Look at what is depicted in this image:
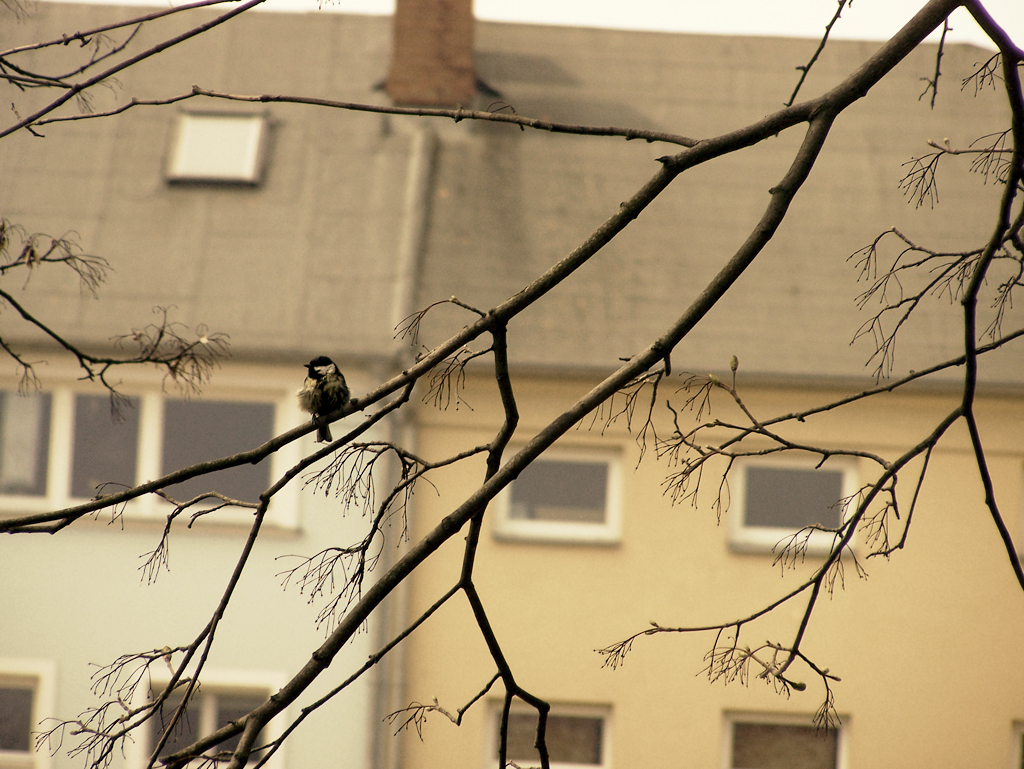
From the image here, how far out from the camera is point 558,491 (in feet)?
36.2

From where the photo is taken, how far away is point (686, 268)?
998 centimetres

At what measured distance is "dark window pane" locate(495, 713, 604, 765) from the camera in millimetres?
9148

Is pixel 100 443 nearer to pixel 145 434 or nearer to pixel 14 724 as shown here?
pixel 145 434

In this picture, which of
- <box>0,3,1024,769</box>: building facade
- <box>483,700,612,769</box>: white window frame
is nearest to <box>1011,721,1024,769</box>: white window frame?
<box>0,3,1024,769</box>: building facade

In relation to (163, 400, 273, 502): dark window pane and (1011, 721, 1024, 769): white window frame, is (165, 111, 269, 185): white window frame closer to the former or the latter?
(163, 400, 273, 502): dark window pane

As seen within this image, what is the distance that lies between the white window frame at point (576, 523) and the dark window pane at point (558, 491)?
1.35 feet

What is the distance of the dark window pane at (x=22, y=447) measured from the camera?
12.1 m

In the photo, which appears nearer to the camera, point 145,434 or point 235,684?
point 235,684

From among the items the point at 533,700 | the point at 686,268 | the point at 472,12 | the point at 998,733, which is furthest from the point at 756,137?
the point at 472,12

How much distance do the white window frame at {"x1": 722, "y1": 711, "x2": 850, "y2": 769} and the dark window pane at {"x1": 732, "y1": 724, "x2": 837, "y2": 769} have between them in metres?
0.04

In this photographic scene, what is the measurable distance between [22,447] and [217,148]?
431cm

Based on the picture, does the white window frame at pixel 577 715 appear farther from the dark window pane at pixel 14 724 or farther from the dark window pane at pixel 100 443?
the dark window pane at pixel 100 443

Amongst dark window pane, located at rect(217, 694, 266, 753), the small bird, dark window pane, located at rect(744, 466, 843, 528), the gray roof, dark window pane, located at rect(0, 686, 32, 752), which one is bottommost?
dark window pane, located at rect(0, 686, 32, 752)

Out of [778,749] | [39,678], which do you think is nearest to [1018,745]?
[778,749]
